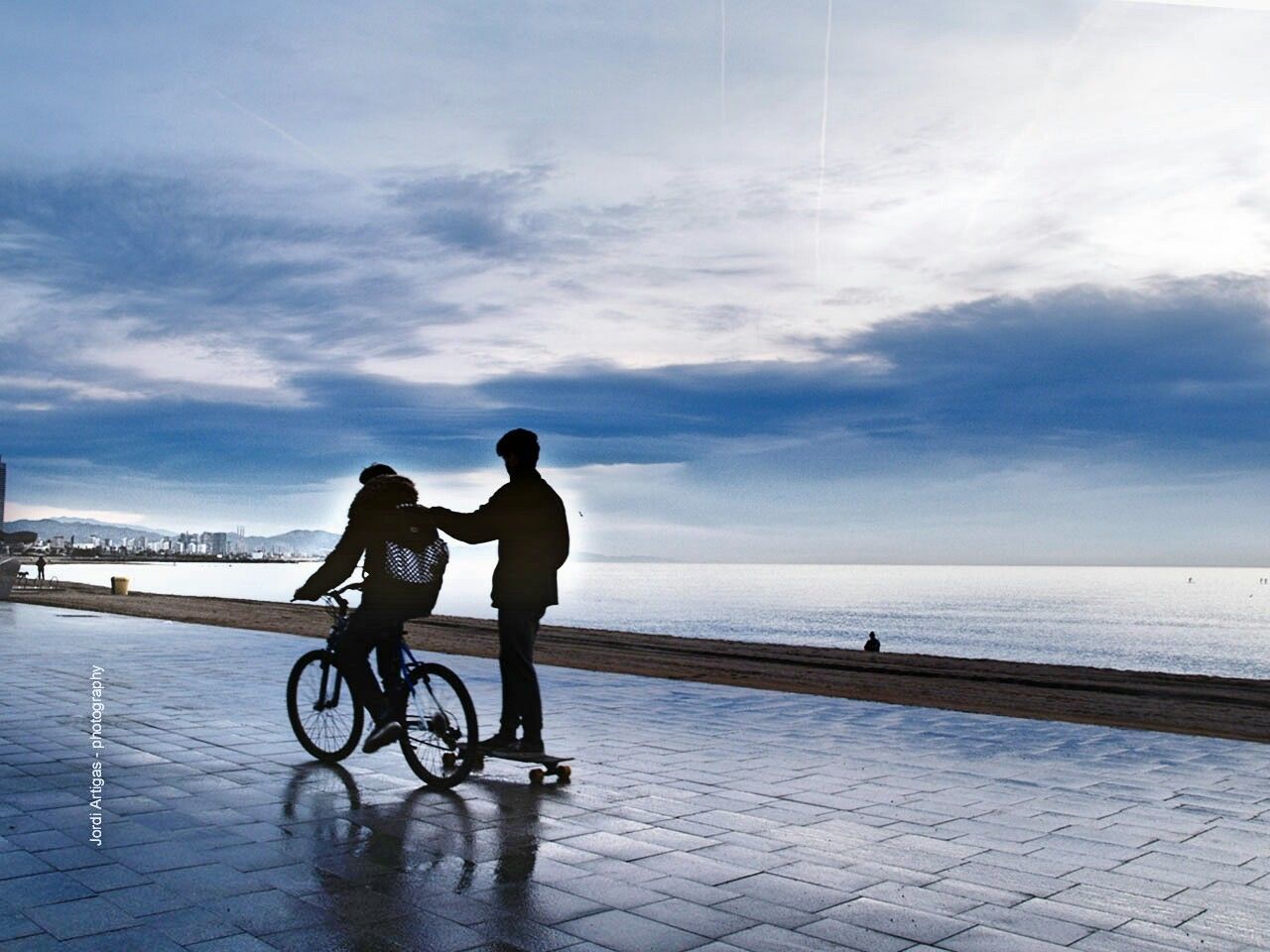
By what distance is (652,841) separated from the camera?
5.71 m

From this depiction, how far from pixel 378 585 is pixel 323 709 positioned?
54.7 inches

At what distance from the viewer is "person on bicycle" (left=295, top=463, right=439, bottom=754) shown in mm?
7020

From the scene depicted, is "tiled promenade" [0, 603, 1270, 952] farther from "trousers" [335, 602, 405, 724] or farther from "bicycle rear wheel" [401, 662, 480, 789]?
"trousers" [335, 602, 405, 724]

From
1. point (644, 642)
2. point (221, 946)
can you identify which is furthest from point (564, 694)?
point (644, 642)

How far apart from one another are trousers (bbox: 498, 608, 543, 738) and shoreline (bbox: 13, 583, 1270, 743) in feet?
19.7

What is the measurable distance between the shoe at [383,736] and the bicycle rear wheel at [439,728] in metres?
0.06

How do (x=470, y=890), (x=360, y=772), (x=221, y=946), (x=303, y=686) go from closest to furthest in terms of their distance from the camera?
(x=221, y=946) → (x=470, y=890) → (x=360, y=772) → (x=303, y=686)

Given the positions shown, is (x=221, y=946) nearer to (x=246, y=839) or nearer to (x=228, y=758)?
(x=246, y=839)

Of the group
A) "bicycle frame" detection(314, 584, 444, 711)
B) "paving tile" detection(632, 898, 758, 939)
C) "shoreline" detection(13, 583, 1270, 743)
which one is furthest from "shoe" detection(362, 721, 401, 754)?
"shoreline" detection(13, 583, 1270, 743)

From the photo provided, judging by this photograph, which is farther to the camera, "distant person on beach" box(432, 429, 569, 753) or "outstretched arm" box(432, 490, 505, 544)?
"distant person on beach" box(432, 429, 569, 753)

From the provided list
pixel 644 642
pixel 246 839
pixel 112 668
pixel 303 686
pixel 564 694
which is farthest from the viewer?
pixel 644 642

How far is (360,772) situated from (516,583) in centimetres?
174

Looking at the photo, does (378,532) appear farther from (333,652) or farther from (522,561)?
(333,652)

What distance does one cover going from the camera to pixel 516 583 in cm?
720
